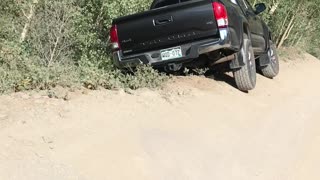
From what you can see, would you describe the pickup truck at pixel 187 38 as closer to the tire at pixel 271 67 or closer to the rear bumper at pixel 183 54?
the rear bumper at pixel 183 54

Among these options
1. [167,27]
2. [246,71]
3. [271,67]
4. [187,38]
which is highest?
[167,27]

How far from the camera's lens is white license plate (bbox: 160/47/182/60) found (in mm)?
7918

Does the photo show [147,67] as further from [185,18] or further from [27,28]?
[27,28]

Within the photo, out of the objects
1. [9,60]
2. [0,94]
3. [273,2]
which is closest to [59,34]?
[9,60]

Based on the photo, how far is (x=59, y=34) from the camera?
964 centimetres

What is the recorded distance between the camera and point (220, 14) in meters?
7.61

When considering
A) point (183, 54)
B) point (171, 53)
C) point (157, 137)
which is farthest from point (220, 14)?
point (157, 137)

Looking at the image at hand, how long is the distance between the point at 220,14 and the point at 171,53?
3.14 feet

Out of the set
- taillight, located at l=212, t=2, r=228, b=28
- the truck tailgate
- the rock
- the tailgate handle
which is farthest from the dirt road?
taillight, located at l=212, t=2, r=228, b=28

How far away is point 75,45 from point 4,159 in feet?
18.6

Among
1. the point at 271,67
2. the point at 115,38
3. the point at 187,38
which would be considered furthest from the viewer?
the point at 271,67

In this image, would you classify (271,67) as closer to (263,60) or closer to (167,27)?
(263,60)

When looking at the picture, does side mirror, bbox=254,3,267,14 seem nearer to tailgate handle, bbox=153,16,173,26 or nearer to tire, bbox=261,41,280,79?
tire, bbox=261,41,280,79

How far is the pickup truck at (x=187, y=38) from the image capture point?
7.65m
